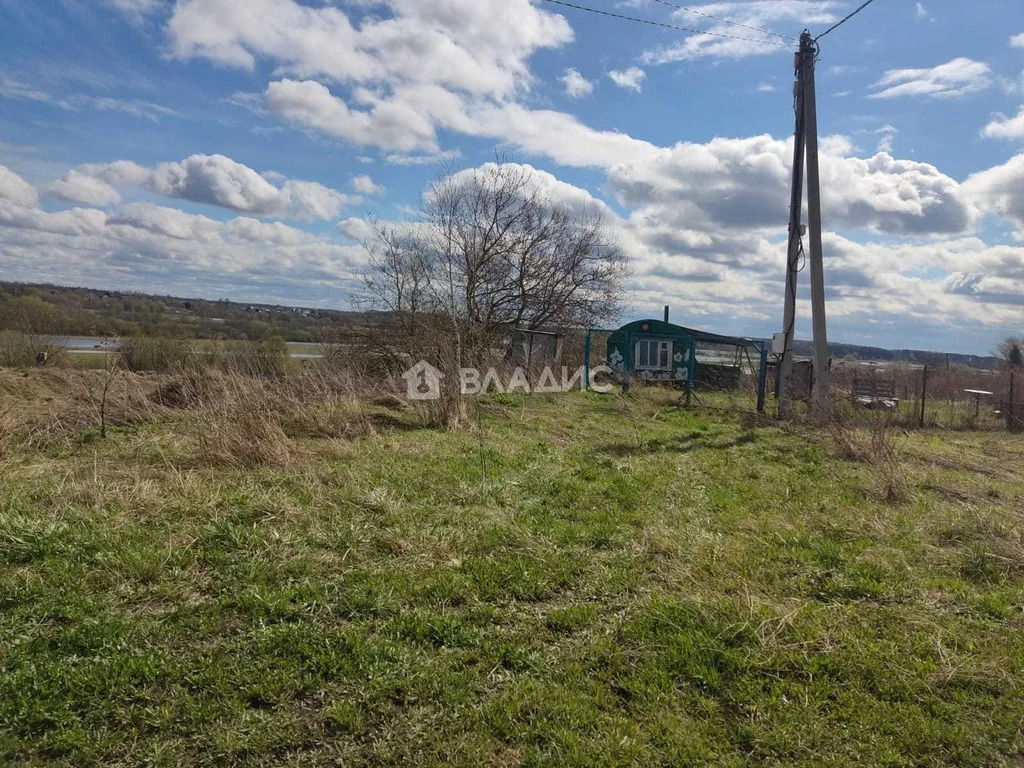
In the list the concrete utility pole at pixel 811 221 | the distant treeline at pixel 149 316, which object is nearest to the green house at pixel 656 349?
the distant treeline at pixel 149 316

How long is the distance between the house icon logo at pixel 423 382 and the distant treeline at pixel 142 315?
4793 millimetres

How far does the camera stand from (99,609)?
3.48m

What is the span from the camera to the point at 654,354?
60.0 feet

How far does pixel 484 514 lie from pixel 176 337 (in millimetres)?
13288

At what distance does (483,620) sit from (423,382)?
8345mm

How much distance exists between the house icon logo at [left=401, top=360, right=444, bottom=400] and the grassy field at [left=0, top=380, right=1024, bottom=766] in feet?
11.7

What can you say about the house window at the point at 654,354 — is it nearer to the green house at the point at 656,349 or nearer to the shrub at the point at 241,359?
the green house at the point at 656,349

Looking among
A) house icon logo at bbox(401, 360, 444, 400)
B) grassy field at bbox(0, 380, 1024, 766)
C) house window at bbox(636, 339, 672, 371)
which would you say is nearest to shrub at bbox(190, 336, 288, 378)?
house icon logo at bbox(401, 360, 444, 400)

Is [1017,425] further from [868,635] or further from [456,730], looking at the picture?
[456,730]

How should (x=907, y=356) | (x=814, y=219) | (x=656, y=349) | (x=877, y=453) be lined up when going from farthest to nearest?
(x=907, y=356)
(x=656, y=349)
(x=814, y=219)
(x=877, y=453)

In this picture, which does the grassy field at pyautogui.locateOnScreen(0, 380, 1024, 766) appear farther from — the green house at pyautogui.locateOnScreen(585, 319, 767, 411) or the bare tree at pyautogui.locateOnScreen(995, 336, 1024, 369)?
the bare tree at pyautogui.locateOnScreen(995, 336, 1024, 369)

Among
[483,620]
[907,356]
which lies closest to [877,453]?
[483,620]

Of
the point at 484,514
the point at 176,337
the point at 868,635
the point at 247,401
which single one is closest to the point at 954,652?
the point at 868,635

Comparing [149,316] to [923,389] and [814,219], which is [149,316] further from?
[923,389]
